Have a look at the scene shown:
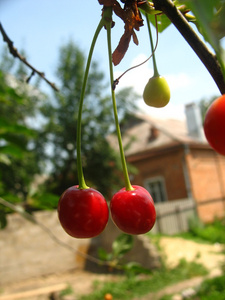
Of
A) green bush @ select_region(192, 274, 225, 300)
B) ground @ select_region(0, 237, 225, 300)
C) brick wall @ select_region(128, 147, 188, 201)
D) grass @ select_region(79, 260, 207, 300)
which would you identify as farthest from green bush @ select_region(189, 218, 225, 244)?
green bush @ select_region(192, 274, 225, 300)

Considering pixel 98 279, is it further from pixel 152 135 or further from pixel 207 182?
pixel 152 135

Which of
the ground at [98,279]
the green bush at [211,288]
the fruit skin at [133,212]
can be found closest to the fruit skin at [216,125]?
the fruit skin at [133,212]

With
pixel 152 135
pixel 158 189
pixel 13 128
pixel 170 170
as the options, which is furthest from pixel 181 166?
pixel 13 128

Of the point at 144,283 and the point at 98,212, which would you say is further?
the point at 144,283

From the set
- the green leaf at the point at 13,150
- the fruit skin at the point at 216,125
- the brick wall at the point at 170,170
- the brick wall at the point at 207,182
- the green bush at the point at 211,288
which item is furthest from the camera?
the brick wall at the point at 170,170

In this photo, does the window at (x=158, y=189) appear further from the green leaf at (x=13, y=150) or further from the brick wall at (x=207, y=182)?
the green leaf at (x=13, y=150)

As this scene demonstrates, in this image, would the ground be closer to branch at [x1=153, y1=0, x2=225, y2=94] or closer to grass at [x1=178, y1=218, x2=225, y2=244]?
grass at [x1=178, y1=218, x2=225, y2=244]
